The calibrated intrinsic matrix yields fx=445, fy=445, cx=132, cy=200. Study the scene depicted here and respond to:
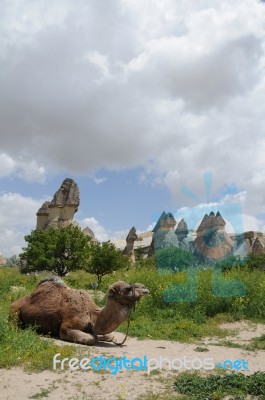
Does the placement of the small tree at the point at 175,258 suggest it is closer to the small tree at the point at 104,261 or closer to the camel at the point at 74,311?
the small tree at the point at 104,261

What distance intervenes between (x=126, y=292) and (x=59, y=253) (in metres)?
19.0

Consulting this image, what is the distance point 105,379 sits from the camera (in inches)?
228

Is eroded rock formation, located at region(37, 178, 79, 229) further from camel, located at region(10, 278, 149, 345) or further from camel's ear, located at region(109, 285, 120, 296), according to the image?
camel's ear, located at region(109, 285, 120, 296)

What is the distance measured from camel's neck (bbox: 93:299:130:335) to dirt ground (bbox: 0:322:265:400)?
0.30 meters

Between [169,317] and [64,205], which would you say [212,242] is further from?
[169,317]

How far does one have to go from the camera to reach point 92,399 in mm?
5035

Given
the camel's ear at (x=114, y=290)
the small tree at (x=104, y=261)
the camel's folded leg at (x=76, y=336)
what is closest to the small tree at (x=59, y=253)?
the small tree at (x=104, y=261)

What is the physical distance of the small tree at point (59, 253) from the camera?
25.9 metres

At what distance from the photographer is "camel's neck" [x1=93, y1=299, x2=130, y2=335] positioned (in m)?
8.01

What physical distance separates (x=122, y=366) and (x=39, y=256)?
20169mm

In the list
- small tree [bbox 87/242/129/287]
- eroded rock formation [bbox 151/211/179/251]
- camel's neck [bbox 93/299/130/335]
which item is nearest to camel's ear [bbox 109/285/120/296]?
camel's neck [bbox 93/299/130/335]

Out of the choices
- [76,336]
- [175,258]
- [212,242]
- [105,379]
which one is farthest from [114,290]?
[212,242]

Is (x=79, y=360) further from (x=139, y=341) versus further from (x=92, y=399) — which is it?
(x=139, y=341)

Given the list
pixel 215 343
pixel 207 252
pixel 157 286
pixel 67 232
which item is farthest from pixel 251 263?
pixel 215 343
